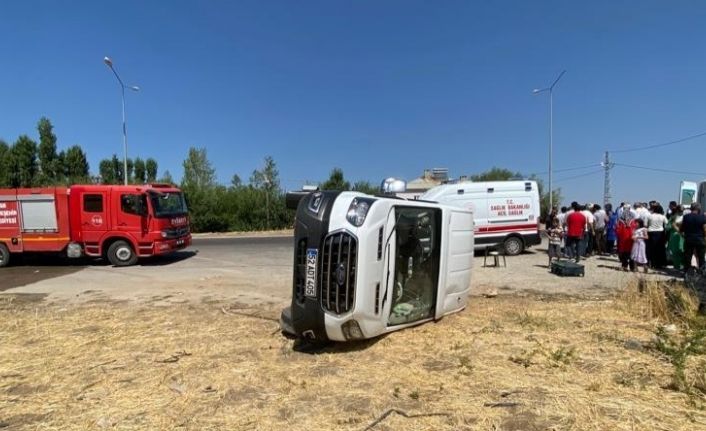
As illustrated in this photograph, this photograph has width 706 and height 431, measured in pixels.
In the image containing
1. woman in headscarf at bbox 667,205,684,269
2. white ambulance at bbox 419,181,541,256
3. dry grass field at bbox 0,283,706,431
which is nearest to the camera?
dry grass field at bbox 0,283,706,431

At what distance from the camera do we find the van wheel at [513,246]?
598 inches

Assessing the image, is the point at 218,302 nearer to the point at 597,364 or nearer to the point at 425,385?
the point at 425,385

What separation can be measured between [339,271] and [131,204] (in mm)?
11814

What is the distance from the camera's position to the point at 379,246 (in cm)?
452

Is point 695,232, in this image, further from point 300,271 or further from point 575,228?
point 300,271

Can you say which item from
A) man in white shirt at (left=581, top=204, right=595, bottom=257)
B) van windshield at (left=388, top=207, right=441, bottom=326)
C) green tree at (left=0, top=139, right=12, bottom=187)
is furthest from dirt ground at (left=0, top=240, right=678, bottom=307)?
green tree at (left=0, top=139, right=12, bottom=187)

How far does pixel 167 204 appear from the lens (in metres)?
14.6

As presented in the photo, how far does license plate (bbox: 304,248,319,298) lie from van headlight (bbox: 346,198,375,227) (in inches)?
19.9

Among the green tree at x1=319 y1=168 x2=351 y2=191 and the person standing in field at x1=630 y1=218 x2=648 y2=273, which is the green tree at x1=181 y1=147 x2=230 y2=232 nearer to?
the green tree at x1=319 y1=168 x2=351 y2=191

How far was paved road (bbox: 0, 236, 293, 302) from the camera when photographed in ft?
30.0

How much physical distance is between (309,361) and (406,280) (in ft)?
5.04

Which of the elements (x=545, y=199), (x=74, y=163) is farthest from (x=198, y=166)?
(x=545, y=199)

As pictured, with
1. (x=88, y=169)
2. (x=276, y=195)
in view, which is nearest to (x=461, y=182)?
(x=276, y=195)

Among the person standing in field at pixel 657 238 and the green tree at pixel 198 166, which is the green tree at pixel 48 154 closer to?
the green tree at pixel 198 166
